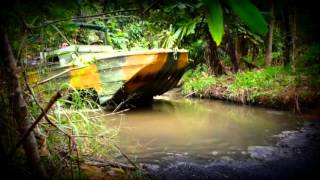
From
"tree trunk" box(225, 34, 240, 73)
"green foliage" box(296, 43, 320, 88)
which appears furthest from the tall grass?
"tree trunk" box(225, 34, 240, 73)

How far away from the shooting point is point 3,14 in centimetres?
177

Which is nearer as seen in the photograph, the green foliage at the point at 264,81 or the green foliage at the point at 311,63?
the green foliage at the point at 311,63

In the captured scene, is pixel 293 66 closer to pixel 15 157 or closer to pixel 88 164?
pixel 88 164

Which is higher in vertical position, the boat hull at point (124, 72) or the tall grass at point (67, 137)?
the boat hull at point (124, 72)

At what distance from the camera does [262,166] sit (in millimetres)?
4926

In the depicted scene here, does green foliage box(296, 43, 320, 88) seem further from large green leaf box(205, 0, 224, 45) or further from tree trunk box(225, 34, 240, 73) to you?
large green leaf box(205, 0, 224, 45)

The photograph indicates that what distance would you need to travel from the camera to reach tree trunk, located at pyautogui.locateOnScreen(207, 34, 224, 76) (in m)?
13.4

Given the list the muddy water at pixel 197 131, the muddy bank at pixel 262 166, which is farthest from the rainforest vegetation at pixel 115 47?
the muddy bank at pixel 262 166

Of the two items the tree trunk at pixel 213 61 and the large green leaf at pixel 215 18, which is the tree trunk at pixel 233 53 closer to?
the tree trunk at pixel 213 61

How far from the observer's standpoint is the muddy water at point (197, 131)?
5570 mm

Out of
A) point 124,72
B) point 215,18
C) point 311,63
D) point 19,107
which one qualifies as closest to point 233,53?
point 311,63

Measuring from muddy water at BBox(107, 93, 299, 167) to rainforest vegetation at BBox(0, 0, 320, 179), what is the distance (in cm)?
60

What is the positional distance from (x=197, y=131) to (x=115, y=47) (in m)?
5.13

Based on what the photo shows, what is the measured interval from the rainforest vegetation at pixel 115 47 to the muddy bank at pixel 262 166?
0.82m
